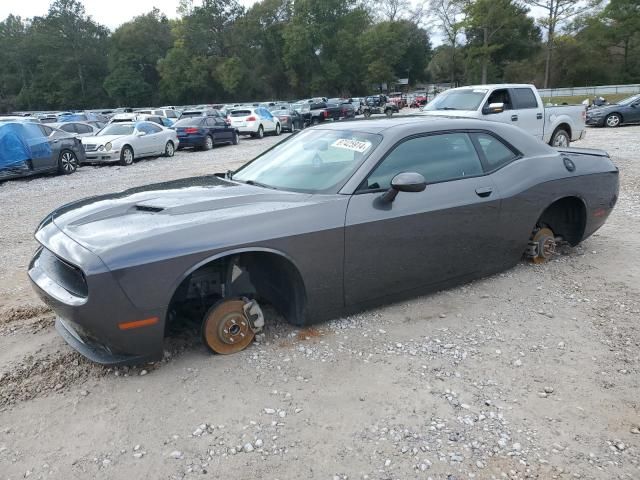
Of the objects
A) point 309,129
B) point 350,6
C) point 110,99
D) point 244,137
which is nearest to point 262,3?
point 350,6

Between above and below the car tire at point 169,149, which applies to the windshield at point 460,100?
above

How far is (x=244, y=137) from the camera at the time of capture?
26484mm

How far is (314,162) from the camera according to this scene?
4035 millimetres

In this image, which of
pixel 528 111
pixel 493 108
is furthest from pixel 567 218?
pixel 528 111

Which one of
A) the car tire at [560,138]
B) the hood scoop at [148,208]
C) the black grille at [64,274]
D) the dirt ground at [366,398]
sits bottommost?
the dirt ground at [366,398]

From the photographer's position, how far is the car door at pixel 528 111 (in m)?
11.8

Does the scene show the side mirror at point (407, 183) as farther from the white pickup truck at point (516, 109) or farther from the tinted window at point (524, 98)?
the tinted window at point (524, 98)

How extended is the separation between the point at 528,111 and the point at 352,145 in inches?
373

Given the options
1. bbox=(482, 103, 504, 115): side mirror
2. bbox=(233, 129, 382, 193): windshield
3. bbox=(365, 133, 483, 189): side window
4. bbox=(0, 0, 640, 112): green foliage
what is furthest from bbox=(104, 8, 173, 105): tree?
bbox=(365, 133, 483, 189): side window

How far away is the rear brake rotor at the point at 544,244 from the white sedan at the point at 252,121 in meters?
21.4

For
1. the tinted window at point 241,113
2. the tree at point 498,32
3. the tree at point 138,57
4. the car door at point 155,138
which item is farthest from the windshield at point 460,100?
the tree at point 138,57

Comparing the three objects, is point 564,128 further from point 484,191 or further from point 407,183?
point 407,183

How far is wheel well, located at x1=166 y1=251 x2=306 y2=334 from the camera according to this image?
3.39 metres

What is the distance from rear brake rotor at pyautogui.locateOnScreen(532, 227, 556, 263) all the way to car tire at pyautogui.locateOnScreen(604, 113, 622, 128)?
21068mm
